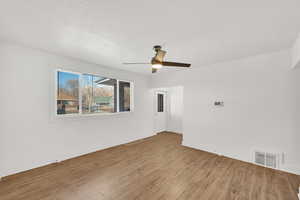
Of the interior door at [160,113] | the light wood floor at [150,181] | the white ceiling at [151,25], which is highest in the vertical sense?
the white ceiling at [151,25]

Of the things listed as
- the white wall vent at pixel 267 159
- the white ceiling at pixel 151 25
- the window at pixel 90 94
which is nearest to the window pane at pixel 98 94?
the window at pixel 90 94

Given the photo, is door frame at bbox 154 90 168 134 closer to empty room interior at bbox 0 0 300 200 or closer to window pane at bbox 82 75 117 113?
empty room interior at bbox 0 0 300 200

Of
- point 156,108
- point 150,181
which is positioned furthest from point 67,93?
point 156,108

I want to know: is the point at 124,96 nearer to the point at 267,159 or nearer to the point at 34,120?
the point at 34,120

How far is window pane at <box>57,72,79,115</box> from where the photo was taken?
314 centimetres

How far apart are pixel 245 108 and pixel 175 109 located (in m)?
3.41

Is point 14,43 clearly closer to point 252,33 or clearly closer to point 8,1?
point 8,1

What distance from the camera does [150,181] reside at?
2324 millimetres

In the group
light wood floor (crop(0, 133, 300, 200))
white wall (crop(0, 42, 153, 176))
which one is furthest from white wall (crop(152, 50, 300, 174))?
white wall (crop(0, 42, 153, 176))

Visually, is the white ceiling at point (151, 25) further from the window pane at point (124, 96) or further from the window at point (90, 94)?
the window pane at point (124, 96)

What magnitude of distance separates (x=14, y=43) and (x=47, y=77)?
0.78m

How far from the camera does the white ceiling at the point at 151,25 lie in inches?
58.2

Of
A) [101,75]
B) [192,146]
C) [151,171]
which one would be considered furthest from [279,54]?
[101,75]

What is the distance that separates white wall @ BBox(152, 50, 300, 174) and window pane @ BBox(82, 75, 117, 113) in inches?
98.3
